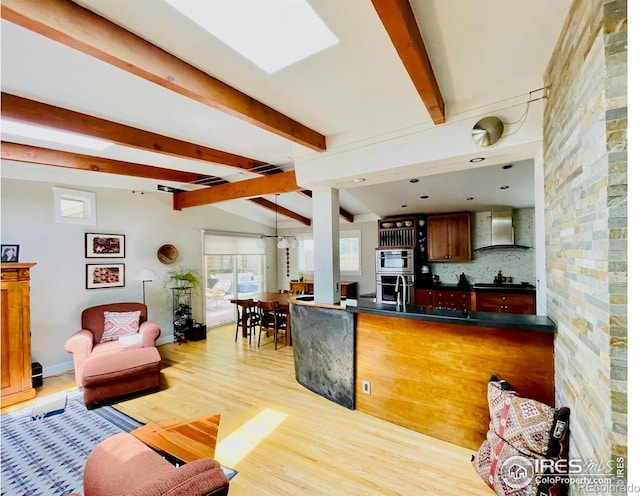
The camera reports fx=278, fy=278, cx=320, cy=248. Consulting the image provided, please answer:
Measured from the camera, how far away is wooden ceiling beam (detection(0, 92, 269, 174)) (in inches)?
86.7

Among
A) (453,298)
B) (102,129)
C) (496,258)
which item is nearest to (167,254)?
(102,129)

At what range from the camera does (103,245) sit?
4.57 meters

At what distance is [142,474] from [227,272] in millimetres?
5726

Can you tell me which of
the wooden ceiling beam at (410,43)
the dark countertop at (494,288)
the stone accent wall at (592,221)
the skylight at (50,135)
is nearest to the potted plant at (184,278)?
the skylight at (50,135)

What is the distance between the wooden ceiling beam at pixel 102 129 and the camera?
220 cm

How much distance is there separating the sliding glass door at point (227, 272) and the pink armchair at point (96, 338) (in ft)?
6.83

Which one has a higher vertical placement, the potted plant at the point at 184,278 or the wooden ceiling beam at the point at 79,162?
the wooden ceiling beam at the point at 79,162

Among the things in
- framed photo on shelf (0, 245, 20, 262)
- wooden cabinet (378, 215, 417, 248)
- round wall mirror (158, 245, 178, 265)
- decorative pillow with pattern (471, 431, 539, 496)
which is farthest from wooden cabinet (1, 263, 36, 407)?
wooden cabinet (378, 215, 417, 248)

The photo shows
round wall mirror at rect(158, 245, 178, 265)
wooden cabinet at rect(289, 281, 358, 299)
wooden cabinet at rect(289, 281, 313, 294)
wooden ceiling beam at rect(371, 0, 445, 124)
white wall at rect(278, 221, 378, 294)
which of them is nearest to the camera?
wooden ceiling beam at rect(371, 0, 445, 124)

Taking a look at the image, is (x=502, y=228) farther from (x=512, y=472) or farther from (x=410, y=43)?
(x=410, y=43)

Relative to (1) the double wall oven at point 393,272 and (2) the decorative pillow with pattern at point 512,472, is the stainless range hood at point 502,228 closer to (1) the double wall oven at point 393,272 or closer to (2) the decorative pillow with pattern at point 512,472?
(1) the double wall oven at point 393,272

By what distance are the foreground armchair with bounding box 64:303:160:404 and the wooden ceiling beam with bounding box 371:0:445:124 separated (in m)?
3.95

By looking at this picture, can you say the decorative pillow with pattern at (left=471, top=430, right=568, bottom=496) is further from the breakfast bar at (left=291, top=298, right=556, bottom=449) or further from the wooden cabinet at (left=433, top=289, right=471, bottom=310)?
the wooden cabinet at (left=433, top=289, right=471, bottom=310)

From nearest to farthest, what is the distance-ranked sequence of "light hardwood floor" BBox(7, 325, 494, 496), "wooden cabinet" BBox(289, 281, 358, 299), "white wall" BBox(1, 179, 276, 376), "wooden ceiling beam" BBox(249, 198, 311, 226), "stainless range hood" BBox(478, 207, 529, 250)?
"light hardwood floor" BBox(7, 325, 494, 496) → "white wall" BBox(1, 179, 276, 376) → "stainless range hood" BBox(478, 207, 529, 250) → "wooden ceiling beam" BBox(249, 198, 311, 226) → "wooden cabinet" BBox(289, 281, 358, 299)
